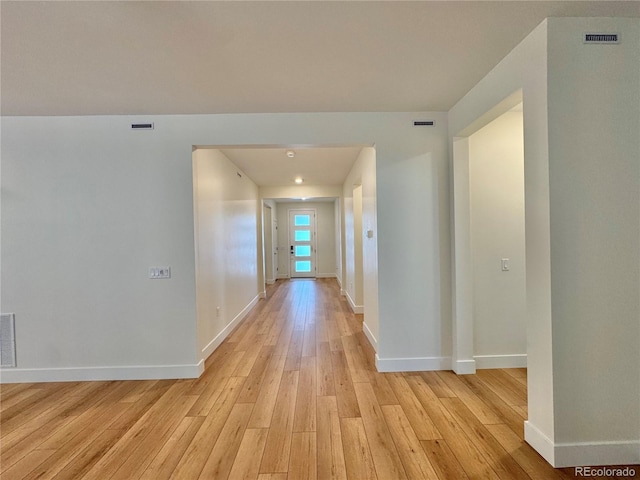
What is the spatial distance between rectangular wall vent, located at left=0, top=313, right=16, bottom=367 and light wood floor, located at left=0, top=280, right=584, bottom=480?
236 millimetres

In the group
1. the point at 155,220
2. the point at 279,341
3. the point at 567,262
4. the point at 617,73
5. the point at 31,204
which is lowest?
the point at 279,341

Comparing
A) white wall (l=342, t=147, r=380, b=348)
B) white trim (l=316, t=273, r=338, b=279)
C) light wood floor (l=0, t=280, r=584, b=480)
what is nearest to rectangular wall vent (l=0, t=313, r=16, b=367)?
light wood floor (l=0, t=280, r=584, b=480)

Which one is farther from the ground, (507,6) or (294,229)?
(507,6)

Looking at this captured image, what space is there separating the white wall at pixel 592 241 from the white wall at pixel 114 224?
3.85 feet

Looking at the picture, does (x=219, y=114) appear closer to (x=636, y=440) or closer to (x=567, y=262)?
(x=567, y=262)

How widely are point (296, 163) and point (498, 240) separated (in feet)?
9.66

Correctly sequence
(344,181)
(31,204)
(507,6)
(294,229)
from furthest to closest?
(294,229)
(344,181)
(31,204)
(507,6)

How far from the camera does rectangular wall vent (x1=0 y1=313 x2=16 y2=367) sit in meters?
2.61

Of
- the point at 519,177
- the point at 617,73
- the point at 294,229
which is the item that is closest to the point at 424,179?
the point at 519,177

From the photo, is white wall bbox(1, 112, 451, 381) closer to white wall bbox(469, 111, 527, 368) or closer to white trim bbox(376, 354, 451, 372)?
white wall bbox(469, 111, 527, 368)

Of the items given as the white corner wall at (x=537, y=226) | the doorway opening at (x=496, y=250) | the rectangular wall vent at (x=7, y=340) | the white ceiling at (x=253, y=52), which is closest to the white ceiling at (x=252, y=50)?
the white ceiling at (x=253, y=52)

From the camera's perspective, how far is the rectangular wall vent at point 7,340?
8.55 feet

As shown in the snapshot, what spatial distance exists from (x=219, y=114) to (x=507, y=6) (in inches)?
89.3

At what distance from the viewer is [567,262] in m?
1.55
